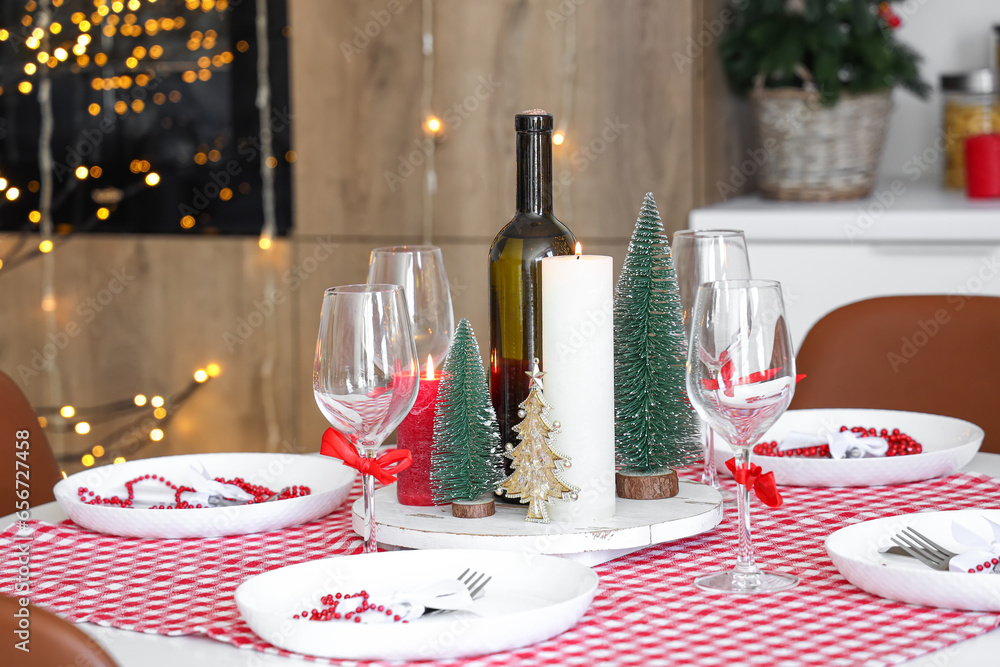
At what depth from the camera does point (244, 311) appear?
2471 mm

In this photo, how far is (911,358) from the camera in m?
1.47

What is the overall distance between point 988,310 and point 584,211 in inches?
35.0

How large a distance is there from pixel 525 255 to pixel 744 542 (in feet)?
0.88

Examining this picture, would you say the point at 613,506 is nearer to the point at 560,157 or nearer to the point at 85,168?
the point at 560,157

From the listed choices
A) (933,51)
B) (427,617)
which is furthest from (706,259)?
(933,51)

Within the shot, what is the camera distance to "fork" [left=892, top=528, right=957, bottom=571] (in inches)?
30.6

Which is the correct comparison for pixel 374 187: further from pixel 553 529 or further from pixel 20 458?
pixel 553 529

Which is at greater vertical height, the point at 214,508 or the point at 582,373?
the point at 582,373

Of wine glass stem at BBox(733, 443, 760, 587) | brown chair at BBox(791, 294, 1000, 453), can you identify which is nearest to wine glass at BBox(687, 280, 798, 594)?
wine glass stem at BBox(733, 443, 760, 587)

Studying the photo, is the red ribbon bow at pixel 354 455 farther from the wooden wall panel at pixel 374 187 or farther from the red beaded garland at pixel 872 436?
the wooden wall panel at pixel 374 187

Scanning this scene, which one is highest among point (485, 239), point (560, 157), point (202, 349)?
point (560, 157)

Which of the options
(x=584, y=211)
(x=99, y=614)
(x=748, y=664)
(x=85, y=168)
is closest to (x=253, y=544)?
Answer: (x=99, y=614)

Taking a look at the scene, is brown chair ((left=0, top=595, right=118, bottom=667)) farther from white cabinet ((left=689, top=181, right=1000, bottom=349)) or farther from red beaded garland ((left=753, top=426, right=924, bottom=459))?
white cabinet ((left=689, top=181, right=1000, bottom=349))

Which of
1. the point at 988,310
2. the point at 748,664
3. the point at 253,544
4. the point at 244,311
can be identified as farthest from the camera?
the point at 244,311
